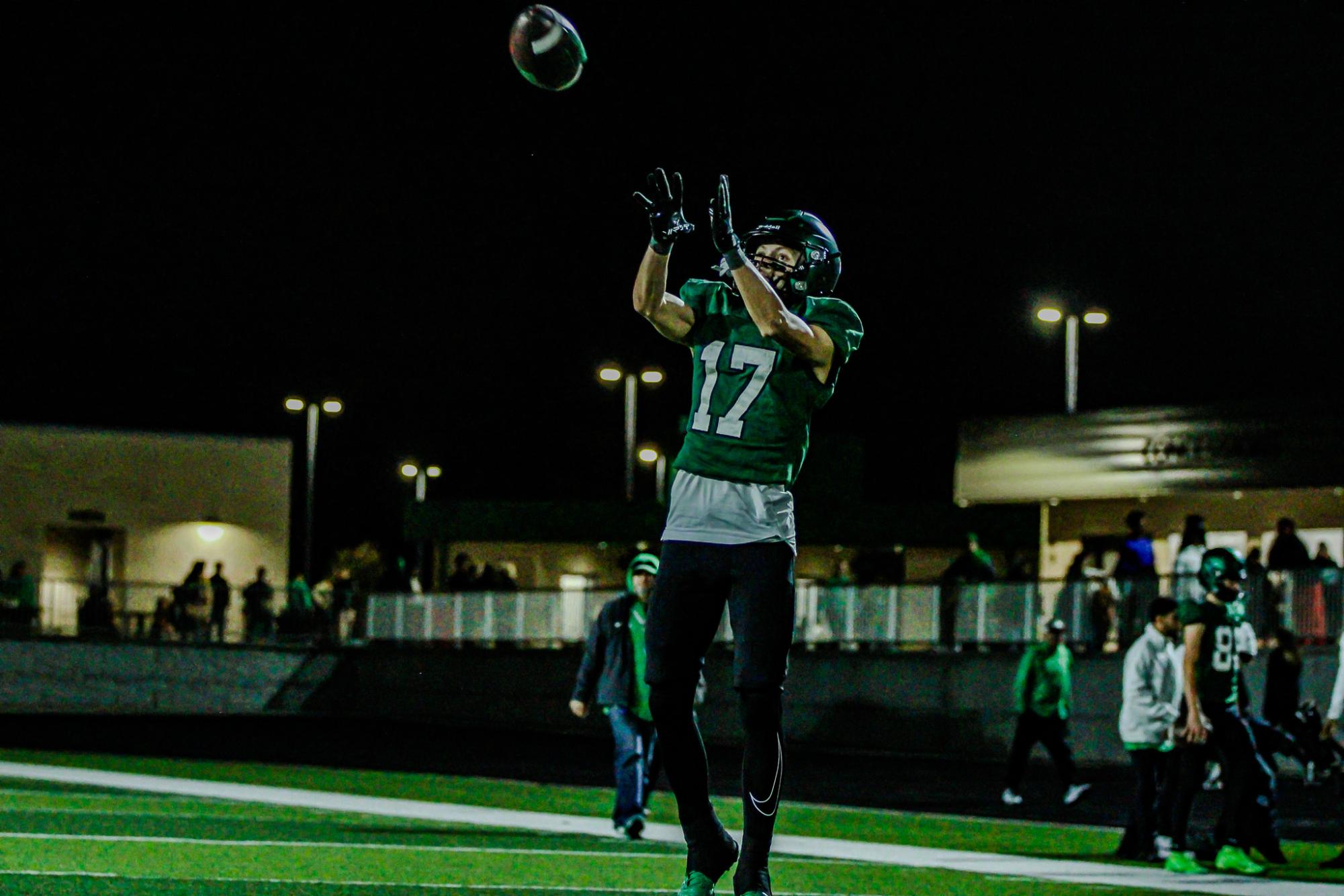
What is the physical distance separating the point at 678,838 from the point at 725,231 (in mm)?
8507

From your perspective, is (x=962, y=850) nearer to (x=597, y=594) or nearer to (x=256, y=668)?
(x=597, y=594)

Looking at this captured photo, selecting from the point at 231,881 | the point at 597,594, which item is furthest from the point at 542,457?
the point at 231,881

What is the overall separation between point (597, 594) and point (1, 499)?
19133mm

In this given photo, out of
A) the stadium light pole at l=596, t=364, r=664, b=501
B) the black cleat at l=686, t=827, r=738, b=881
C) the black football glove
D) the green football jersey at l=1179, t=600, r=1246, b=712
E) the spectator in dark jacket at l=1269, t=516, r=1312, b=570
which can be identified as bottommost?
the black cleat at l=686, t=827, r=738, b=881

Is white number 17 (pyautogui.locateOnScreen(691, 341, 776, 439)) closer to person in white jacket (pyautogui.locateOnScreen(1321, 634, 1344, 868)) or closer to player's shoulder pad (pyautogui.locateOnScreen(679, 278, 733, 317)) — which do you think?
player's shoulder pad (pyautogui.locateOnScreen(679, 278, 733, 317))

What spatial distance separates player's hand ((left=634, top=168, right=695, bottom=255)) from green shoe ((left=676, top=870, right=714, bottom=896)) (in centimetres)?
195

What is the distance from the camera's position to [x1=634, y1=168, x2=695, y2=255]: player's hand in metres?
6.22

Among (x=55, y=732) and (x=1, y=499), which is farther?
(x=1, y=499)

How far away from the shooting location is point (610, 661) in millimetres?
14781

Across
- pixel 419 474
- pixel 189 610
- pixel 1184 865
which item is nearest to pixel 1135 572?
pixel 1184 865

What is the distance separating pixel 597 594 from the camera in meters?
32.2

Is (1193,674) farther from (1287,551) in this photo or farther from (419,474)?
(419,474)

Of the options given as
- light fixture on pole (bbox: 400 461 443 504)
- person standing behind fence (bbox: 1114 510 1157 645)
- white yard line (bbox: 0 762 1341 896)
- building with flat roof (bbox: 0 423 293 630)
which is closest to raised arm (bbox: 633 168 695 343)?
Result: white yard line (bbox: 0 762 1341 896)

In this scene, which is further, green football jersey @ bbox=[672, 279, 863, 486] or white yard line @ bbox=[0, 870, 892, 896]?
white yard line @ bbox=[0, 870, 892, 896]
